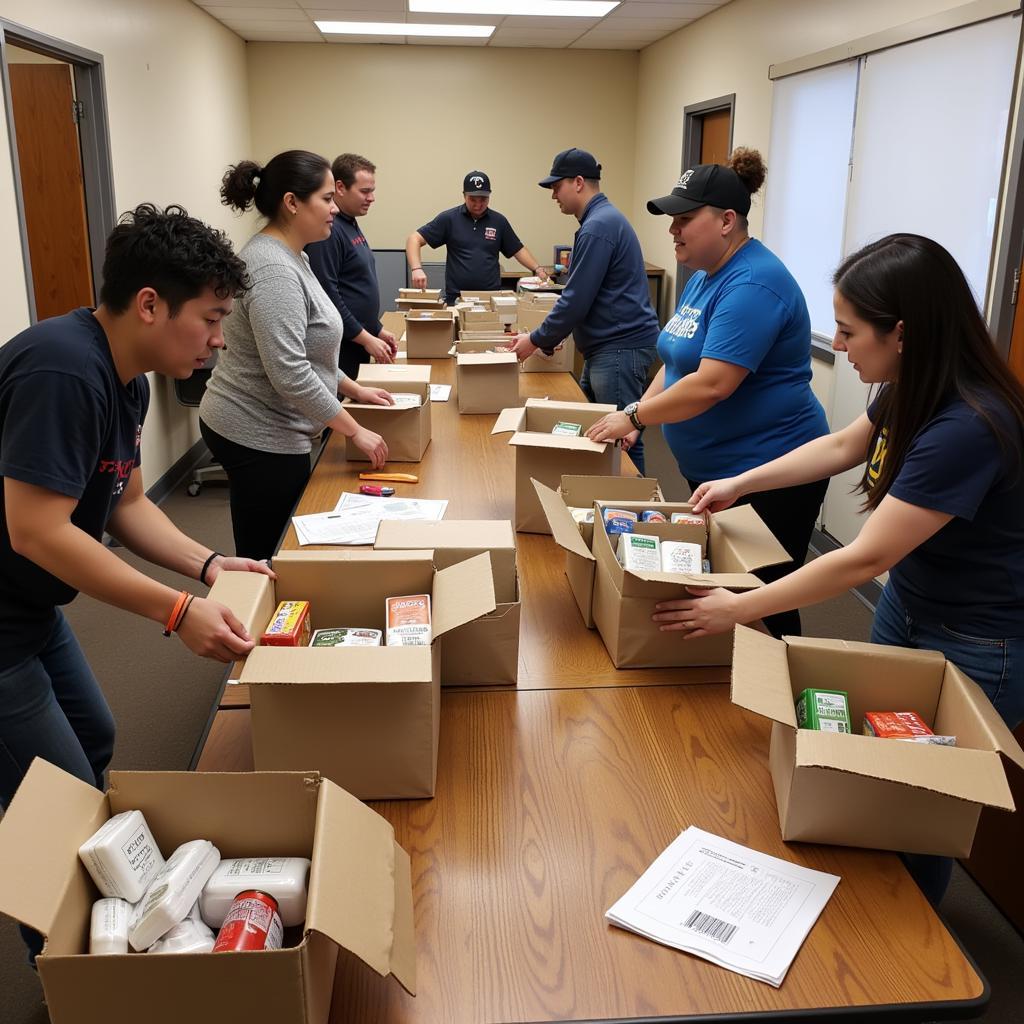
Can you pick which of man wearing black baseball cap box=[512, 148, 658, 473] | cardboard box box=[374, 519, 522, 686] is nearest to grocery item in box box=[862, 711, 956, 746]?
cardboard box box=[374, 519, 522, 686]

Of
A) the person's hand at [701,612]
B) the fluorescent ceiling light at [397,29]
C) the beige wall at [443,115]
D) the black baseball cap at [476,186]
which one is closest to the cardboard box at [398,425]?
the person's hand at [701,612]

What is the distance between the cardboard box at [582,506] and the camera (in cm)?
176

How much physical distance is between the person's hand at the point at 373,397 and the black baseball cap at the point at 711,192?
942 millimetres

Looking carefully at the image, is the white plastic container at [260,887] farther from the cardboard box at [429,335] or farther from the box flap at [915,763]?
the cardboard box at [429,335]

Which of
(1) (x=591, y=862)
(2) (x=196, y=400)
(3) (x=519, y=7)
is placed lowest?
Result: (2) (x=196, y=400)

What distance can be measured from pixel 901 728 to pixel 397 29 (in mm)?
7325

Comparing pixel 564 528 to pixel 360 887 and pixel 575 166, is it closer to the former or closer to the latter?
pixel 360 887

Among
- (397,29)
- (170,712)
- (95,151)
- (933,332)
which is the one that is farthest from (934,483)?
(397,29)

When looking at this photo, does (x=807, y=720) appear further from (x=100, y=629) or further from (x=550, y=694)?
(x=100, y=629)

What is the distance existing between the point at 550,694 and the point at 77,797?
0.80m

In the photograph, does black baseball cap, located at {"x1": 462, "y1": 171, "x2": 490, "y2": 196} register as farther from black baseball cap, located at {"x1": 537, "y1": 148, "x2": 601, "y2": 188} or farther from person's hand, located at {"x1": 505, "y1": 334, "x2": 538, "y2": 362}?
person's hand, located at {"x1": 505, "y1": 334, "x2": 538, "y2": 362}

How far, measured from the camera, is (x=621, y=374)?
3.84 meters

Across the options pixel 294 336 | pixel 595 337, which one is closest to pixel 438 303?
pixel 595 337

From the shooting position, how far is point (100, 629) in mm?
3588
